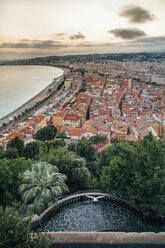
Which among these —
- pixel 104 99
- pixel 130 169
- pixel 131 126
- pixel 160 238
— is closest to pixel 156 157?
pixel 130 169

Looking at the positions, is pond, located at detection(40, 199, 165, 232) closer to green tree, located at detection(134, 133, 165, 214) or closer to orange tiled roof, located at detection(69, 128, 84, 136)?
green tree, located at detection(134, 133, 165, 214)

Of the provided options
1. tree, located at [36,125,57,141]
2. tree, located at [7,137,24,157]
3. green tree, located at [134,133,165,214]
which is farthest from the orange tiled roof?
green tree, located at [134,133,165,214]

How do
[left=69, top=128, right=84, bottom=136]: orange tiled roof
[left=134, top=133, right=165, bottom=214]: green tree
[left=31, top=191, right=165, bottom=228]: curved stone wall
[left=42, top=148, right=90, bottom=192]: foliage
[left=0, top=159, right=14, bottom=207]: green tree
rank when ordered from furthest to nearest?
[left=69, top=128, right=84, bottom=136]: orange tiled roof
[left=42, top=148, right=90, bottom=192]: foliage
[left=0, top=159, right=14, bottom=207]: green tree
[left=31, top=191, right=165, bottom=228]: curved stone wall
[left=134, top=133, right=165, bottom=214]: green tree

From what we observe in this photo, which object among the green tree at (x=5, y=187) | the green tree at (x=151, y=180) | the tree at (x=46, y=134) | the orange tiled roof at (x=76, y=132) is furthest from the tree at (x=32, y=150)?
the green tree at (x=151, y=180)

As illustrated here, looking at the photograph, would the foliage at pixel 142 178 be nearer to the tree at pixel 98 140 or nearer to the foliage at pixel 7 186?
the foliage at pixel 7 186

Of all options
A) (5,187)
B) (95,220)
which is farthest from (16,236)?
(5,187)

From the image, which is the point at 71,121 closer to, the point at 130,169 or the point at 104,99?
the point at 104,99

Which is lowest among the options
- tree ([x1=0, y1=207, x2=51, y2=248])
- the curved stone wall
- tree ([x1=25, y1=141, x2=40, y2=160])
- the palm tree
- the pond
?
tree ([x1=25, y1=141, x2=40, y2=160])

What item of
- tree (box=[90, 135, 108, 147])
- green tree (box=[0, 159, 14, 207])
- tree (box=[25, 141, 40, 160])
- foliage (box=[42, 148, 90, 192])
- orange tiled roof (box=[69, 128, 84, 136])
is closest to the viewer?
green tree (box=[0, 159, 14, 207])
